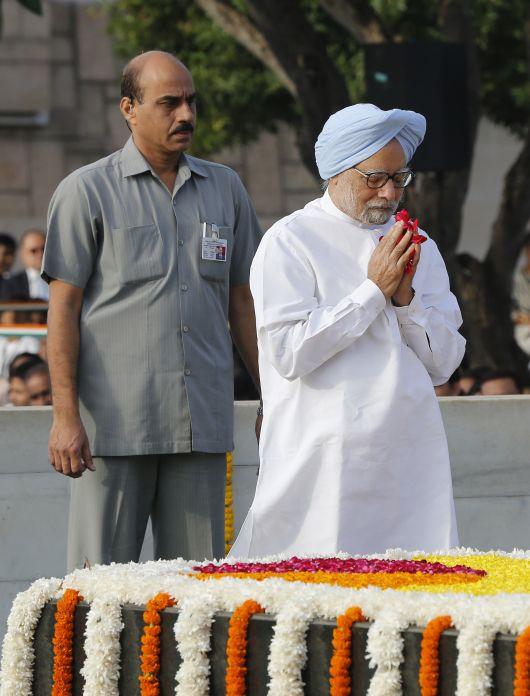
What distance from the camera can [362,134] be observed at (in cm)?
433

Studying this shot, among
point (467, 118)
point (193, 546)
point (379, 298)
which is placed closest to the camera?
point (379, 298)

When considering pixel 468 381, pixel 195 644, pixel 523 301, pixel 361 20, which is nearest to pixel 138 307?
pixel 195 644

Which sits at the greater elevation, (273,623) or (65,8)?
(65,8)

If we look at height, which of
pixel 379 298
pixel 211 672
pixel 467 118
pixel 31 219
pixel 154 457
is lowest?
pixel 211 672

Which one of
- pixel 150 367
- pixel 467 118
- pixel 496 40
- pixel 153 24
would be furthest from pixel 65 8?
pixel 150 367

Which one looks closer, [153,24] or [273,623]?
[273,623]

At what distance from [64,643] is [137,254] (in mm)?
1608

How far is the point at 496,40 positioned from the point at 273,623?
14.1 meters

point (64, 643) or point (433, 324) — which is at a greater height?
point (433, 324)

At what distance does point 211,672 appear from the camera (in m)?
3.22

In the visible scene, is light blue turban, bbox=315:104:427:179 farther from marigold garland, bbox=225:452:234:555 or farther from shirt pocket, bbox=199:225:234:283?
marigold garland, bbox=225:452:234:555

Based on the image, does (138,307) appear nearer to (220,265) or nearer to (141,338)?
(141,338)

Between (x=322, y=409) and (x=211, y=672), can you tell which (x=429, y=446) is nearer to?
(x=322, y=409)

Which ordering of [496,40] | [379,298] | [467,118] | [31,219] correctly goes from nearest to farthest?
[379,298]
[467,118]
[496,40]
[31,219]
